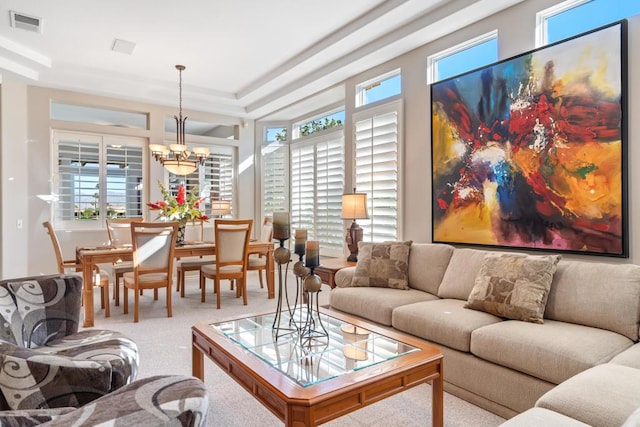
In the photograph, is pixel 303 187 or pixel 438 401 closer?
pixel 438 401

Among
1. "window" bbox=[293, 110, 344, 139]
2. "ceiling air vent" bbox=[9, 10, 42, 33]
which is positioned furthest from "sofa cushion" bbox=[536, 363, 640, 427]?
"ceiling air vent" bbox=[9, 10, 42, 33]

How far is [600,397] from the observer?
1.46m

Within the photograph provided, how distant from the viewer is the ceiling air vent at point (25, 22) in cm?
369

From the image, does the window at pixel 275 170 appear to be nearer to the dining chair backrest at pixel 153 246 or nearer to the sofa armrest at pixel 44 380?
the dining chair backrest at pixel 153 246

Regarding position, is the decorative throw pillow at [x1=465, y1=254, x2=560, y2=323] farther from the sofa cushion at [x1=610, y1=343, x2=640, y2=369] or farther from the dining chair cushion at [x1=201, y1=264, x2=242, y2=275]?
the dining chair cushion at [x1=201, y1=264, x2=242, y2=275]

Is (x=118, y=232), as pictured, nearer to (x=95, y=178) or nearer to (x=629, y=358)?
(x=95, y=178)

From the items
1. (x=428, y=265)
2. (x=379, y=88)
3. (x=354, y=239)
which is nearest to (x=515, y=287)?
(x=428, y=265)

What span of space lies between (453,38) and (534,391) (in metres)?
3.16

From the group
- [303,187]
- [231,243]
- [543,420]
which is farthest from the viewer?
[303,187]

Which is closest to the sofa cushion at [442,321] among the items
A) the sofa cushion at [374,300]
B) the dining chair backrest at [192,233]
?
the sofa cushion at [374,300]

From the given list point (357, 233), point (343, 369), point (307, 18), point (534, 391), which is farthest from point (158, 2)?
point (534, 391)

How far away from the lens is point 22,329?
2.05m

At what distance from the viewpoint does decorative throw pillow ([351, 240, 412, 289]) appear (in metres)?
3.44

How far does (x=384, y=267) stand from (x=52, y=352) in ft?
8.18
